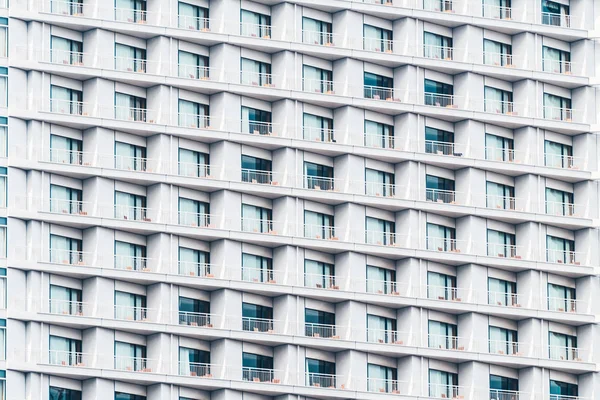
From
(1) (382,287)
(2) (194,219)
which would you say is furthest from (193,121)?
(1) (382,287)

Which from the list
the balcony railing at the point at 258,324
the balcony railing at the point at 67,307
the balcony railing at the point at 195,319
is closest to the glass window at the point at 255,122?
the balcony railing at the point at 258,324

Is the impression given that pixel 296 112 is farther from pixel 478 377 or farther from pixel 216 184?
pixel 478 377

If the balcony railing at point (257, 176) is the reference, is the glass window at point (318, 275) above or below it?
below

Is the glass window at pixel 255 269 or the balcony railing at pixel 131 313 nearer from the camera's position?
the balcony railing at pixel 131 313

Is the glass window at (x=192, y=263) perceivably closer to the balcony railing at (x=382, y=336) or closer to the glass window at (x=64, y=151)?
the glass window at (x=64, y=151)

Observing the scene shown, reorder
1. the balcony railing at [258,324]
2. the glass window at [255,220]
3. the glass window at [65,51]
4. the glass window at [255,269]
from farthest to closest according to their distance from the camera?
the glass window at [255,220] < the glass window at [255,269] < the balcony railing at [258,324] < the glass window at [65,51]

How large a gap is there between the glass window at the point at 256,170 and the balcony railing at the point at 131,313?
1127 cm

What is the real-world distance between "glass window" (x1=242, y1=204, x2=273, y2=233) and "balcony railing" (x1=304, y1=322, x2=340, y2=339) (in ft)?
22.2

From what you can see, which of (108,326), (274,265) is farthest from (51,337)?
(274,265)

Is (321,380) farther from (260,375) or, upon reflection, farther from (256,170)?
(256,170)

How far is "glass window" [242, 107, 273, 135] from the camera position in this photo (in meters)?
198

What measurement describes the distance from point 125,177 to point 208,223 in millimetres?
6553

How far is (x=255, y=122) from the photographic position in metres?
199

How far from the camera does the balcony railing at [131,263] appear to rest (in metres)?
193
